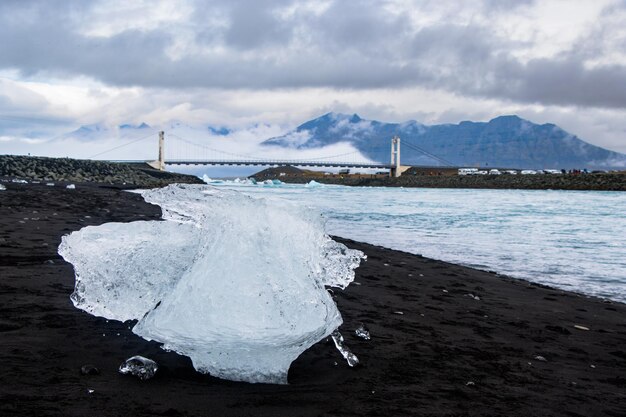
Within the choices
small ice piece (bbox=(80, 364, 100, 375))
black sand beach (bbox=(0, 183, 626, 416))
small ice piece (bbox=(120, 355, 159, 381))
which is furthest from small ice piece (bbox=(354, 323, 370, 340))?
small ice piece (bbox=(80, 364, 100, 375))

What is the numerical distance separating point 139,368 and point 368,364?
144 centimetres

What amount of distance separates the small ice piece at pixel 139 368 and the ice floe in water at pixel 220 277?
0.18m

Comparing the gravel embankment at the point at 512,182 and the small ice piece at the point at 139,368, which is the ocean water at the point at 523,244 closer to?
the small ice piece at the point at 139,368

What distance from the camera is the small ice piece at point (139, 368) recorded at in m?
2.91

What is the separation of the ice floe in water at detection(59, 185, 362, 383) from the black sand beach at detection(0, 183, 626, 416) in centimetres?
25

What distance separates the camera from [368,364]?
3.53 metres

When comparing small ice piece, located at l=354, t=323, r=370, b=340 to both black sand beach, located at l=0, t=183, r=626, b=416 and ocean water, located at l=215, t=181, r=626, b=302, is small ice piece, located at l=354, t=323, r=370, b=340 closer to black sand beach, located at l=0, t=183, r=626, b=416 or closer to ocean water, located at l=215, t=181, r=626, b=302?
black sand beach, located at l=0, t=183, r=626, b=416

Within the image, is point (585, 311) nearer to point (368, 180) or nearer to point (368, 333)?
point (368, 333)

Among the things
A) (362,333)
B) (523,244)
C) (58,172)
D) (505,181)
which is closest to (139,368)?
(362,333)

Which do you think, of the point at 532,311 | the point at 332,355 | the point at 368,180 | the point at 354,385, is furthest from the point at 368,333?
the point at 368,180

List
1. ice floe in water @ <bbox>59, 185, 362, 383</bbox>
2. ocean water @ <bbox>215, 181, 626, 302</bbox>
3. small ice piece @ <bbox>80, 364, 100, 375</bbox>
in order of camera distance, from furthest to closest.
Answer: ocean water @ <bbox>215, 181, 626, 302</bbox>
small ice piece @ <bbox>80, 364, 100, 375</bbox>
ice floe in water @ <bbox>59, 185, 362, 383</bbox>

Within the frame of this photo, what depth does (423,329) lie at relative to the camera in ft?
15.4

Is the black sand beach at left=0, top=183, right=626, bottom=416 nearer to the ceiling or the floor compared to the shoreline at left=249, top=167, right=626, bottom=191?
nearer to the floor

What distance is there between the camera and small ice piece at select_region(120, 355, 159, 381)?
115 inches
